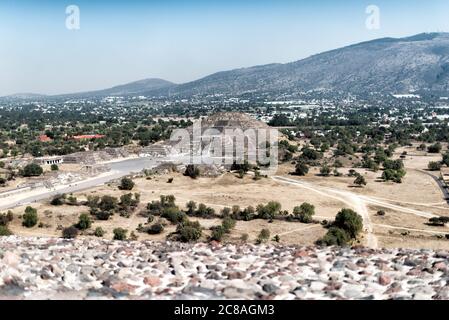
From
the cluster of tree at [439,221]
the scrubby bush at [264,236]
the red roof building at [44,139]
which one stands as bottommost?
the cluster of tree at [439,221]

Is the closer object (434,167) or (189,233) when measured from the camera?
(189,233)

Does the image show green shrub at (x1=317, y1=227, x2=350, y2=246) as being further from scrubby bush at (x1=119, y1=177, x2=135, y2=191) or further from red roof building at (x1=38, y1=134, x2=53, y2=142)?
red roof building at (x1=38, y1=134, x2=53, y2=142)

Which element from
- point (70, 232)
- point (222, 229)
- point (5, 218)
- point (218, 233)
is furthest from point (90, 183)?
point (218, 233)

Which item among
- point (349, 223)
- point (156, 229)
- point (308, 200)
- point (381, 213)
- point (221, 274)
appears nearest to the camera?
point (221, 274)

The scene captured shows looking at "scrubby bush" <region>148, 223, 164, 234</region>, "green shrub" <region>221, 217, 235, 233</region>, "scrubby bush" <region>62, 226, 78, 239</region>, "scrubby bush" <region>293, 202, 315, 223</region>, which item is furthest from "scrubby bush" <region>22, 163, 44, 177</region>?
"scrubby bush" <region>293, 202, 315, 223</region>

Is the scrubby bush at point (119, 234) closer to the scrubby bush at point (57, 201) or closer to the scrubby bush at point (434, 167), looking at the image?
the scrubby bush at point (57, 201)

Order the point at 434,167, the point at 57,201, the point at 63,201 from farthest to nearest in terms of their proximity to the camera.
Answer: the point at 434,167 < the point at 63,201 < the point at 57,201

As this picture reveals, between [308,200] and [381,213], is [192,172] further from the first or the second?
[381,213]

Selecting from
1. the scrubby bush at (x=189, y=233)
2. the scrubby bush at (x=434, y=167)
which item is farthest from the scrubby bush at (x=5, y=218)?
the scrubby bush at (x=434, y=167)
